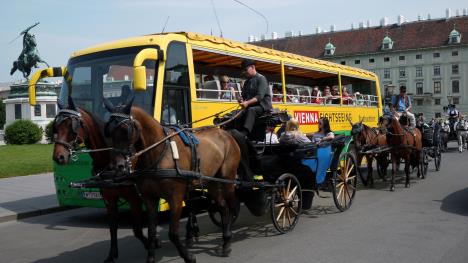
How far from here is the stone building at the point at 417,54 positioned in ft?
270

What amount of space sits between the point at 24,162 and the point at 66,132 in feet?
52.4

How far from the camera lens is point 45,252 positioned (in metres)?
7.34

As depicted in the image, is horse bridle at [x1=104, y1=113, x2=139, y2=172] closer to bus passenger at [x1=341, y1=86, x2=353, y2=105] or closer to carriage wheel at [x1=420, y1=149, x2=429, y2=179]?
bus passenger at [x1=341, y1=86, x2=353, y2=105]

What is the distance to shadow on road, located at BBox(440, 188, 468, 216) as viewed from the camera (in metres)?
9.36

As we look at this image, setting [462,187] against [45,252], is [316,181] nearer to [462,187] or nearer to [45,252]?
[45,252]

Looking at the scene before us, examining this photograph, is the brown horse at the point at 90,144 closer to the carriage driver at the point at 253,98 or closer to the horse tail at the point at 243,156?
the horse tail at the point at 243,156

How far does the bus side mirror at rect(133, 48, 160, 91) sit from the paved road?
7.58ft

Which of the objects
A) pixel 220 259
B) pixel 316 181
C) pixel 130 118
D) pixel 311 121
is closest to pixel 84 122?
pixel 130 118

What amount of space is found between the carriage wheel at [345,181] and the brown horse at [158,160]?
360 centimetres

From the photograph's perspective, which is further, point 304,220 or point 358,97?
point 358,97

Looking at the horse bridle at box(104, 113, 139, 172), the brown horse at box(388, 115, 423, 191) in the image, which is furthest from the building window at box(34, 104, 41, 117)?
the horse bridle at box(104, 113, 139, 172)

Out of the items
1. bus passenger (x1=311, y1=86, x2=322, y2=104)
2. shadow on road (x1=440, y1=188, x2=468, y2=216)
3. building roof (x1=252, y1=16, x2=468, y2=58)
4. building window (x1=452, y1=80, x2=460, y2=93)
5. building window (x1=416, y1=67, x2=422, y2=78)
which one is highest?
building roof (x1=252, y1=16, x2=468, y2=58)

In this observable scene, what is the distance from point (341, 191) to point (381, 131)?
169 inches

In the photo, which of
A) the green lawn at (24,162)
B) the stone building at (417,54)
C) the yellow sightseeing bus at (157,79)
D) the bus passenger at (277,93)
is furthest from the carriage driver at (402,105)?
the stone building at (417,54)
